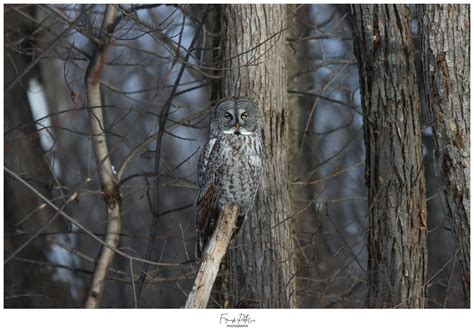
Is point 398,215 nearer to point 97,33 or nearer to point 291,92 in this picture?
point 291,92

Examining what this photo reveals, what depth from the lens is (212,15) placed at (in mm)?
7414

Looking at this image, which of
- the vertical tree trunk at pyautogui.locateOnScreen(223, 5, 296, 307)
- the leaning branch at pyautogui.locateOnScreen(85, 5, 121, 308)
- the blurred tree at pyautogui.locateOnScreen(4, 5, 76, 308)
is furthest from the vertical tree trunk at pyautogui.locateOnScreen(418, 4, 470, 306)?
the blurred tree at pyautogui.locateOnScreen(4, 5, 76, 308)

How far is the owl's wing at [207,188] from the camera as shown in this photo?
5.04m

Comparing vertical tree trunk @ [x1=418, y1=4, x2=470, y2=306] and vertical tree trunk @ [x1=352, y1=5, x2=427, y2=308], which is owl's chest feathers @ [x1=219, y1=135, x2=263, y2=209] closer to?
vertical tree trunk @ [x1=352, y1=5, x2=427, y2=308]

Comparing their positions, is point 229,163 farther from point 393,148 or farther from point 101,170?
point 101,170

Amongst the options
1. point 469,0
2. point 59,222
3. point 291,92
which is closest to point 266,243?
point 291,92

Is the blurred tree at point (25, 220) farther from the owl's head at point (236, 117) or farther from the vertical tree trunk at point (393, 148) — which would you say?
the vertical tree trunk at point (393, 148)

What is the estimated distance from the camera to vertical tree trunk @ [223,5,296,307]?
536cm

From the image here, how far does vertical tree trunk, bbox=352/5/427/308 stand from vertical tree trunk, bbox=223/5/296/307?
591 mm

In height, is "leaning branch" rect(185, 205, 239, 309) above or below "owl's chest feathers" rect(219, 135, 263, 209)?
below

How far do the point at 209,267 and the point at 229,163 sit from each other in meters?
0.92

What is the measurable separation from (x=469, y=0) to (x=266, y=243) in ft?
7.05

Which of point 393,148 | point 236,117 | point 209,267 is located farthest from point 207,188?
point 393,148

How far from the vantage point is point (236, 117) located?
5023 mm
